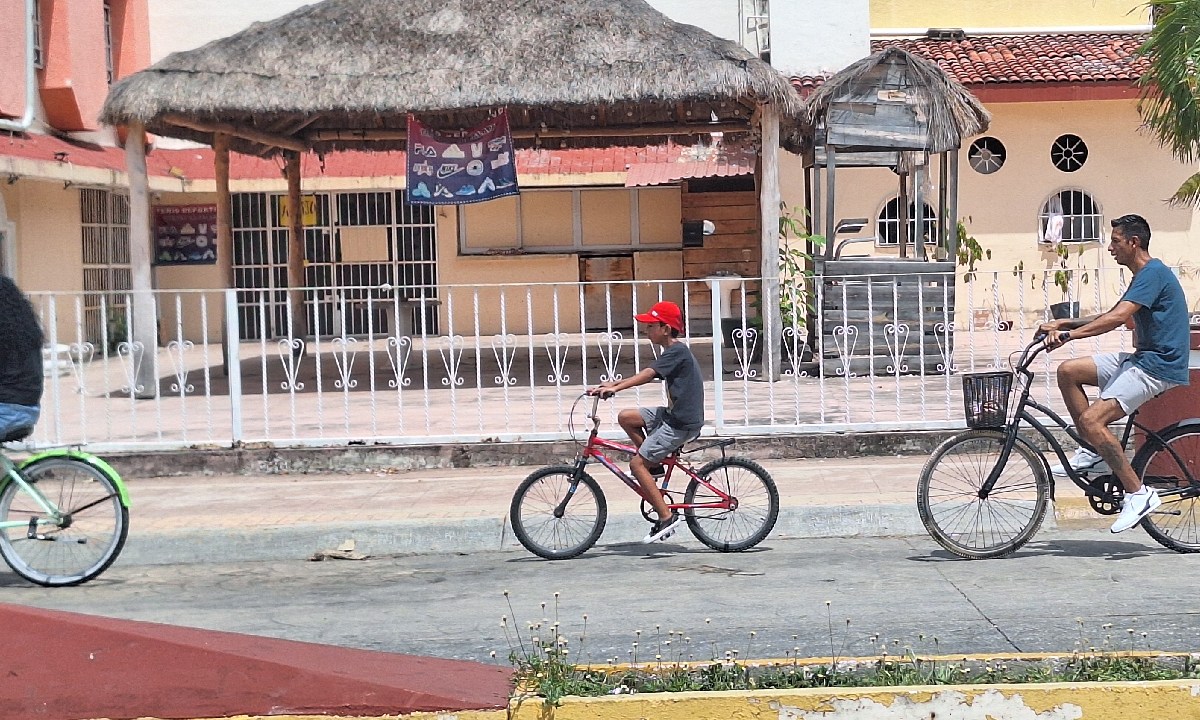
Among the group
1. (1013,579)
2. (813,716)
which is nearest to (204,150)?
(1013,579)

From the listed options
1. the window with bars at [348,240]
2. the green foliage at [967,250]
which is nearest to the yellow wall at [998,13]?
the green foliage at [967,250]

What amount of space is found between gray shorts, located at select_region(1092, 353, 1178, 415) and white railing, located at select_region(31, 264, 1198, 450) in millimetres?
2350

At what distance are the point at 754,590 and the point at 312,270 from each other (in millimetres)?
18286

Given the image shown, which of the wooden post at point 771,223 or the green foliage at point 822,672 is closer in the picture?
the green foliage at point 822,672

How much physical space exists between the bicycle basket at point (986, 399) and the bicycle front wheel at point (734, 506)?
1.19 m

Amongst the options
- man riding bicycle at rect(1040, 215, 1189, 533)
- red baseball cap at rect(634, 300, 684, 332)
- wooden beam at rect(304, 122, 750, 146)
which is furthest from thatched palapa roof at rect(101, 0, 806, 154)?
man riding bicycle at rect(1040, 215, 1189, 533)

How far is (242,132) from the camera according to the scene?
50.8 feet

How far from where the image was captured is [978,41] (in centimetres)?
2202

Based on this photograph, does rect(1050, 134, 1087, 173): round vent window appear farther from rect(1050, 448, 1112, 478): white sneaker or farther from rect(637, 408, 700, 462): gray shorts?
rect(637, 408, 700, 462): gray shorts

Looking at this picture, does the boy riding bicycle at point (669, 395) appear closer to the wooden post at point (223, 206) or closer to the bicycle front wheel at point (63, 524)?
the bicycle front wheel at point (63, 524)

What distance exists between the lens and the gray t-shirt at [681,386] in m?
7.47

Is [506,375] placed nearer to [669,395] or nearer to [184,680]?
[669,395]

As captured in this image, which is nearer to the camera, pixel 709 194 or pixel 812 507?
pixel 812 507

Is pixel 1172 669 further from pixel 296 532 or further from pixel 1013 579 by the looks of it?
pixel 296 532
